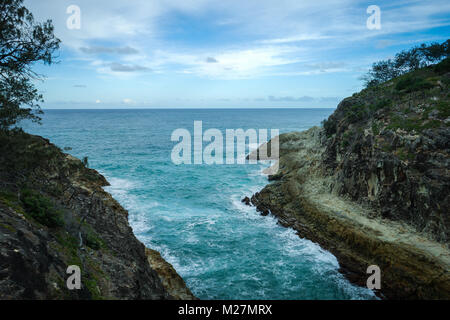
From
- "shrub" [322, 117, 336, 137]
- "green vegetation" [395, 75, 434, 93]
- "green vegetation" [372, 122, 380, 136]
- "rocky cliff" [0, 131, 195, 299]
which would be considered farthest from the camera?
"shrub" [322, 117, 336, 137]

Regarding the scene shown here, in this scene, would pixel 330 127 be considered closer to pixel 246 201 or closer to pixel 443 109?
pixel 443 109

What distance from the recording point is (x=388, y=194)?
20.8 metres

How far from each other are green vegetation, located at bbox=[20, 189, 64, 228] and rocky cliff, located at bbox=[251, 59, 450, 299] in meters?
17.6

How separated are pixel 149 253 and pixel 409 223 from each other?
18897 mm

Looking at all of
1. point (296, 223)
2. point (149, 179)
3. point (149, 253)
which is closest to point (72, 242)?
point (149, 253)

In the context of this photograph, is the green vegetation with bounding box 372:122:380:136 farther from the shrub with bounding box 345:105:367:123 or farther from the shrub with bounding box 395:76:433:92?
the shrub with bounding box 395:76:433:92

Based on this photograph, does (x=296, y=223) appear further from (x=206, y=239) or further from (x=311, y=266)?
(x=206, y=239)

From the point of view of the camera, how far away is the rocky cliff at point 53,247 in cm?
756

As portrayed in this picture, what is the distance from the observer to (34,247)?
847cm

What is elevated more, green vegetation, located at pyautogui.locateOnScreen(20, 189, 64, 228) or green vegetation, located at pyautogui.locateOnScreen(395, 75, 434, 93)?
green vegetation, located at pyautogui.locateOnScreen(395, 75, 434, 93)

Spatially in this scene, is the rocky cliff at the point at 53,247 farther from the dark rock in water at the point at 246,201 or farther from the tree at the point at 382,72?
the tree at the point at 382,72

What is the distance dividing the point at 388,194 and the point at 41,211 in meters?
23.5

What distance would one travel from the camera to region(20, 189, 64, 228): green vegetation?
35.1ft

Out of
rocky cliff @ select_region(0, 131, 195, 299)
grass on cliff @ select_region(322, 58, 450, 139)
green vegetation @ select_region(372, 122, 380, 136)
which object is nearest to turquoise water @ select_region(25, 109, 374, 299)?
rocky cliff @ select_region(0, 131, 195, 299)
